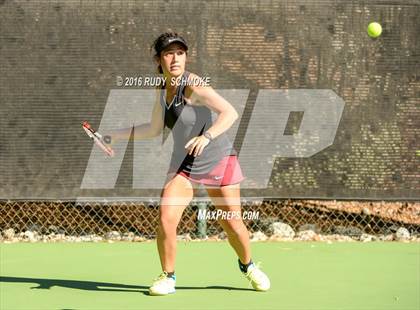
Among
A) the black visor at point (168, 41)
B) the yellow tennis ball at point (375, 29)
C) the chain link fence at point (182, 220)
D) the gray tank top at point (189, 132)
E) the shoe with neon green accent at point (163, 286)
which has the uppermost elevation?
the yellow tennis ball at point (375, 29)

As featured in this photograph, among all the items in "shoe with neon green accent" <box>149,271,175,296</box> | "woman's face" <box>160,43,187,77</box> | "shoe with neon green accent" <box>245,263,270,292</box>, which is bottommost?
"shoe with neon green accent" <box>149,271,175,296</box>

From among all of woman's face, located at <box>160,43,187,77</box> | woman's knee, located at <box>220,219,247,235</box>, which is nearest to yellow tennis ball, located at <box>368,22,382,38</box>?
woman's face, located at <box>160,43,187,77</box>

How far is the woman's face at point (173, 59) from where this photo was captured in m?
5.63

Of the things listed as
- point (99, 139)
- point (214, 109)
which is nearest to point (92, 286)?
point (99, 139)

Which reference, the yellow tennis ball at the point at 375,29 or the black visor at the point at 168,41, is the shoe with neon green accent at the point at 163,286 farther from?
the yellow tennis ball at the point at 375,29

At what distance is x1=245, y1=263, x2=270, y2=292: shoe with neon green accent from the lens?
5.80 meters

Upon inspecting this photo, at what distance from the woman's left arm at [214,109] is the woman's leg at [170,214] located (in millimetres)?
351

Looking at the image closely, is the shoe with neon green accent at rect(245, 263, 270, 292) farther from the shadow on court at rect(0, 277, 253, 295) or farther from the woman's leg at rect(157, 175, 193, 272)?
the woman's leg at rect(157, 175, 193, 272)

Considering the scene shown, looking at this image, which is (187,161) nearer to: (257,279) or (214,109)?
(214,109)

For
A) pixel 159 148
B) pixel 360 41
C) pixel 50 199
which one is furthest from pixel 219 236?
pixel 360 41

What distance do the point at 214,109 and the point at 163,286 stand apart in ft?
3.65

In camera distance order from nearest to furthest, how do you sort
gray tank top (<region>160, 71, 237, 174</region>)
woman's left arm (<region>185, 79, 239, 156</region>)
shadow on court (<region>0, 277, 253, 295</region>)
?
1. woman's left arm (<region>185, 79, 239, 156</region>)
2. gray tank top (<region>160, 71, 237, 174</region>)
3. shadow on court (<region>0, 277, 253, 295</region>)

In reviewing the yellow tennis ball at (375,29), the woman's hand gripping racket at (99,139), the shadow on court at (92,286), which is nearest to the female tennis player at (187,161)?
the shadow on court at (92,286)

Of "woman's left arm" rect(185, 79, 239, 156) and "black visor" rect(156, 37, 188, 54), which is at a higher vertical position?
"black visor" rect(156, 37, 188, 54)
